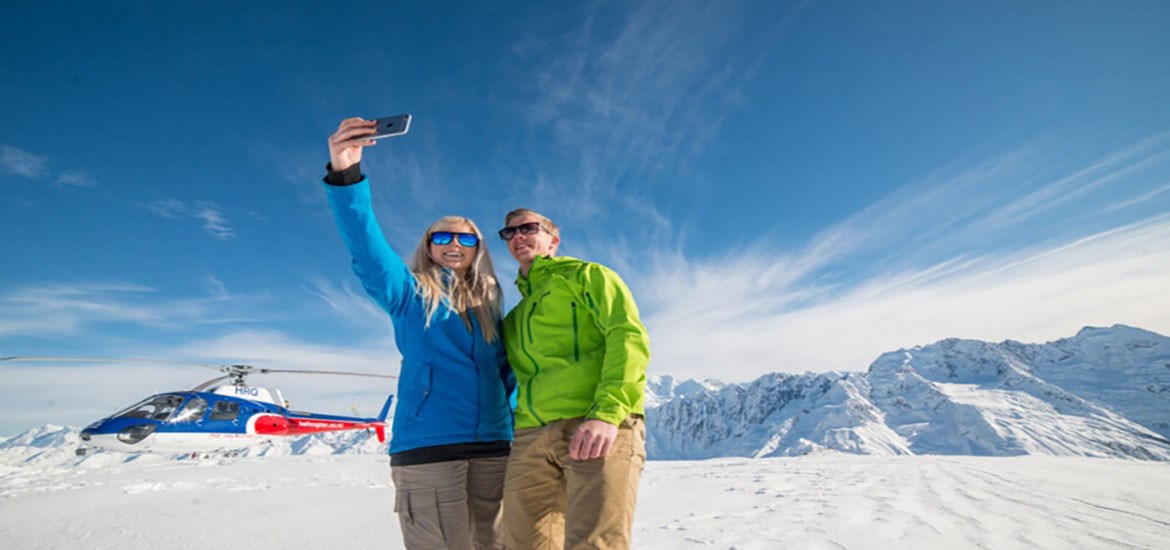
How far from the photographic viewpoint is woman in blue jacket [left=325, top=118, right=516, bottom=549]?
2.55 meters

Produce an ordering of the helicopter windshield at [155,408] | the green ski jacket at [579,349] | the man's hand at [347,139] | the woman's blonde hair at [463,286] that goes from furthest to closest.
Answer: the helicopter windshield at [155,408]
the woman's blonde hair at [463,286]
the man's hand at [347,139]
the green ski jacket at [579,349]

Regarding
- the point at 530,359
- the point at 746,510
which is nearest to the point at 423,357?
the point at 530,359

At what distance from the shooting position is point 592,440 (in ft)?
7.35

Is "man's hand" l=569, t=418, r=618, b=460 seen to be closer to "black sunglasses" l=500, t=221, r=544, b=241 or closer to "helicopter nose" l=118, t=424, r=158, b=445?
"black sunglasses" l=500, t=221, r=544, b=241

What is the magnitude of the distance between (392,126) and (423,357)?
1295 millimetres

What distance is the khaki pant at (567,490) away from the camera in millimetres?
2211

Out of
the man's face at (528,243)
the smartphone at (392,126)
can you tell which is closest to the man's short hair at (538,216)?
the man's face at (528,243)

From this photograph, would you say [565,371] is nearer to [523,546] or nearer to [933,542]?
[523,546]

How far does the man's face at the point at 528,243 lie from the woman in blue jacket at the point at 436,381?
35 centimetres

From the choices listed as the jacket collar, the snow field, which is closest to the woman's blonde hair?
the jacket collar

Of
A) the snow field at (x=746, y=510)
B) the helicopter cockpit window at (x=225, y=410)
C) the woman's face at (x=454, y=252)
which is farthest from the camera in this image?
the helicopter cockpit window at (x=225, y=410)

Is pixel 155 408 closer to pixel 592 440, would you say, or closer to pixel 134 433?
pixel 134 433

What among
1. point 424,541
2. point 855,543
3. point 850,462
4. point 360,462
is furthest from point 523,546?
point 360,462

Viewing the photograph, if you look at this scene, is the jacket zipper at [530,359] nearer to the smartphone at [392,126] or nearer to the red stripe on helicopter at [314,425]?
Answer: the smartphone at [392,126]
